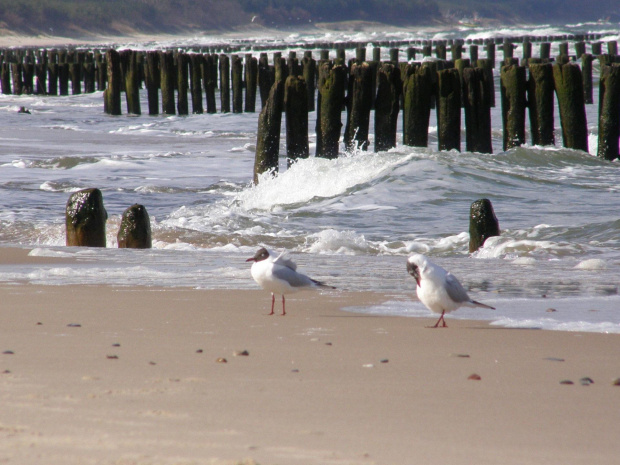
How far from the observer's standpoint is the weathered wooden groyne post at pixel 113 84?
22938 mm

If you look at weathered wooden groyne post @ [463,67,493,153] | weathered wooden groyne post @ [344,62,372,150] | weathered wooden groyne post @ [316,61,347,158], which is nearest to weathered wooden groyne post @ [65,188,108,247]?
weathered wooden groyne post @ [316,61,347,158]

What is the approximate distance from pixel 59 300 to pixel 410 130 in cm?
786

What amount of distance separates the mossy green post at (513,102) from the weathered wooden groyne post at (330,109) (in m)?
2.44

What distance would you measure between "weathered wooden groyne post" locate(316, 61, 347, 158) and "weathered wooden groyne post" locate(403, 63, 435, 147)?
0.87 m

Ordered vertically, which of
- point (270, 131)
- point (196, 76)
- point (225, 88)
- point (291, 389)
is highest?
point (196, 76)

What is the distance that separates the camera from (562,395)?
3104mm

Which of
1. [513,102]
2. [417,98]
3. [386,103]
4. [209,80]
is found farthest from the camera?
[209,80]

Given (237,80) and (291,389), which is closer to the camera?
(291,389)

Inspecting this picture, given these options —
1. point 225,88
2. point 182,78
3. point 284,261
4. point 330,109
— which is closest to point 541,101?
point 330,109

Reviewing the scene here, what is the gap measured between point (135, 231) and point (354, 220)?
105 inches

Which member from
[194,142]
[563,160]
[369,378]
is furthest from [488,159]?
[369,378]

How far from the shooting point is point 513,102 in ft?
41.5

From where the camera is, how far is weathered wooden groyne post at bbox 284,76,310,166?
11.0 meters

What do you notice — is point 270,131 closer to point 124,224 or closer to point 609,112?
point 124,224
